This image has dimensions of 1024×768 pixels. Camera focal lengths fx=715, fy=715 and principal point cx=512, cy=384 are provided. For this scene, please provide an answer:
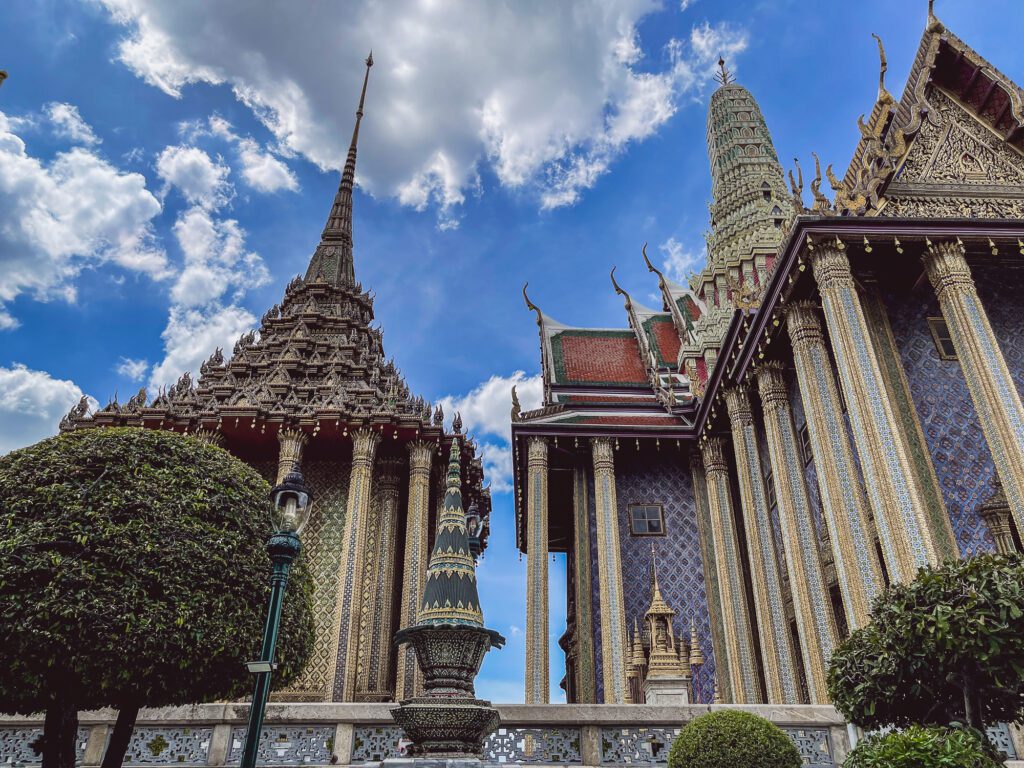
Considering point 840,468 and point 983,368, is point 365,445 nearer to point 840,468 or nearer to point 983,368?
point 840,468

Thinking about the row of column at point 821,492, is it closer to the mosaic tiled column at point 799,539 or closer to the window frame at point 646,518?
the mosaic tiled column at point 799,539

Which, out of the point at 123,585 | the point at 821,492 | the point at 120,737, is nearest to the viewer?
the point at 123,585

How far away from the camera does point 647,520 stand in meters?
15.9

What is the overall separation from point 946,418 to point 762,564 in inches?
171

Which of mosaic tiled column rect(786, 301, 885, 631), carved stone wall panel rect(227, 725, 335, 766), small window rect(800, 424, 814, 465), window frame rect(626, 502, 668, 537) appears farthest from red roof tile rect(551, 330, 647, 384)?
carved stone wall panel rect(227, 725, 335, 766)

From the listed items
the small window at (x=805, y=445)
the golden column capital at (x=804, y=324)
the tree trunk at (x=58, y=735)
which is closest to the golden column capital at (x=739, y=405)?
the small window at (x=805, y=445)

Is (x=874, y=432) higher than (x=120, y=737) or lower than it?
higher

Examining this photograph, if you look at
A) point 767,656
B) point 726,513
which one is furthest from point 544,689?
point 726,513

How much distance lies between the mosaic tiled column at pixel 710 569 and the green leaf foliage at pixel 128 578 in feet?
33.3

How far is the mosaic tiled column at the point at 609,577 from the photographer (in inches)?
507

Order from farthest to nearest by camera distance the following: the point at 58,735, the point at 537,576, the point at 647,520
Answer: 1. the point at 647,520
2. the point at 537,576
3. the point at 58,735

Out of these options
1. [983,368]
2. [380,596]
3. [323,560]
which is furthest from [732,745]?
[323,560]

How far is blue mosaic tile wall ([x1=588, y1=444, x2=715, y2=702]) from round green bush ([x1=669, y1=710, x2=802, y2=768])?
27.8ft

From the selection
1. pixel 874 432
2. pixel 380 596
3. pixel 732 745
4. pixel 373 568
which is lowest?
pixel 732 745
